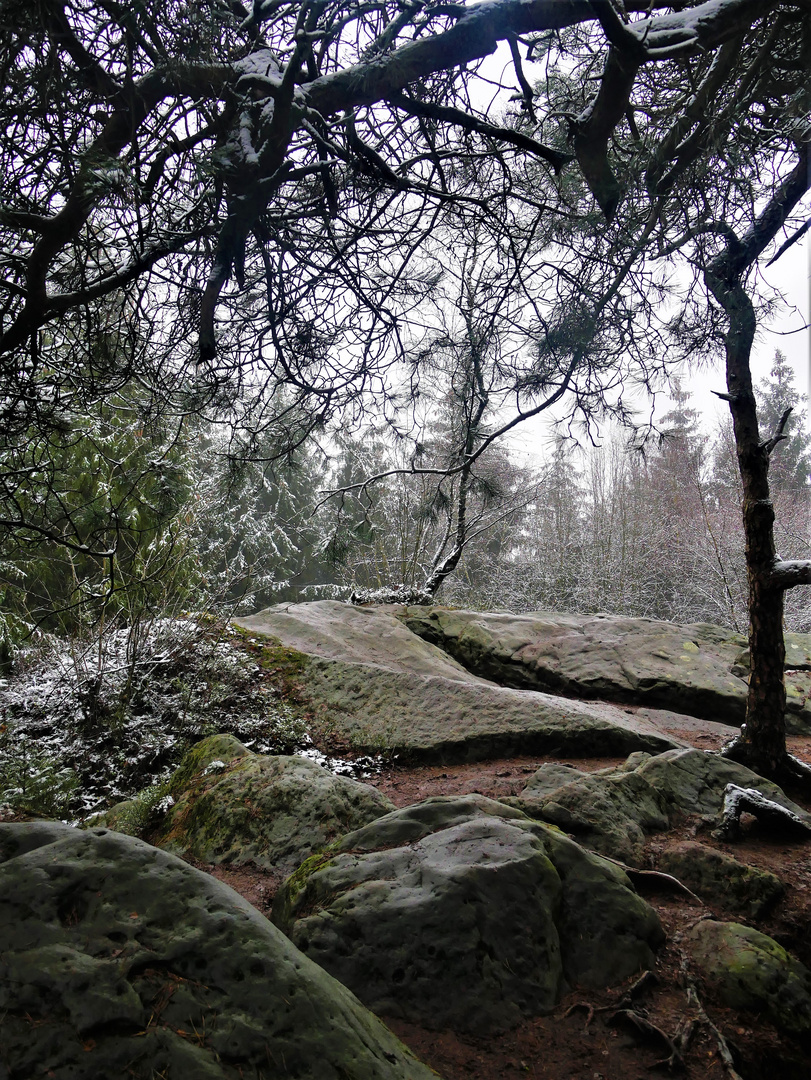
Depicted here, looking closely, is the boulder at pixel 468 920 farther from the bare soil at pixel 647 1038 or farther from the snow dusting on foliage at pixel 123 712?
the snow dusting on foliage at pixel 123 712

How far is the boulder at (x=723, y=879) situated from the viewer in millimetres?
2611

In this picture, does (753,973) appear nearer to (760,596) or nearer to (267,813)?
(267,813)

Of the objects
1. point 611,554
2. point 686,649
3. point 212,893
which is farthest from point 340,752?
point 611,554

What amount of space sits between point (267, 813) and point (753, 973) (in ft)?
7.17

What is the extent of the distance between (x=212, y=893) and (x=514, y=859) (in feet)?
3.91

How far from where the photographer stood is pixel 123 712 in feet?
14.8

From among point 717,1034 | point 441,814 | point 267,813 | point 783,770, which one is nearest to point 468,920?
point 441,814

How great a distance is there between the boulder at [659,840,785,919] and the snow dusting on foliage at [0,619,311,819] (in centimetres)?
281

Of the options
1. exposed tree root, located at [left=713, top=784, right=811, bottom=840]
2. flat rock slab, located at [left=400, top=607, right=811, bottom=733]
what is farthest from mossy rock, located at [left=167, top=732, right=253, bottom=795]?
flat rock slab, located at [left=400, top=607, right=811, bottom=733]

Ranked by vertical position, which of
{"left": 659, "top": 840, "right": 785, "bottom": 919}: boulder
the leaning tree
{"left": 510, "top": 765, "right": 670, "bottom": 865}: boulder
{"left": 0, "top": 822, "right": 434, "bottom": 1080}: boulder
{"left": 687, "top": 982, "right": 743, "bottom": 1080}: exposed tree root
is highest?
the leaning tree

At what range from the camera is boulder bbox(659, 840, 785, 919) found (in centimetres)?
261

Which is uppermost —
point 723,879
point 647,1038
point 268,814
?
point 268,814

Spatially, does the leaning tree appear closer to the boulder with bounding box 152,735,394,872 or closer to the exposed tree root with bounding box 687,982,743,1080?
the boulder with bounding box 152,735,394,872

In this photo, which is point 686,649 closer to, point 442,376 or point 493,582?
point 442,376
